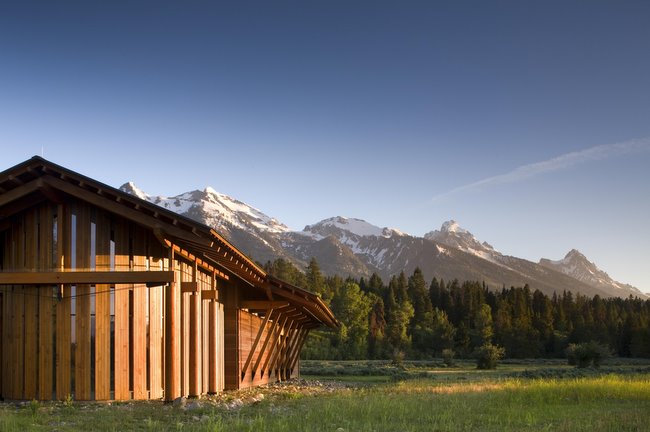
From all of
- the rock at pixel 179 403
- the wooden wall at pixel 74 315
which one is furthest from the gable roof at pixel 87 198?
the rock at pixel 179 403

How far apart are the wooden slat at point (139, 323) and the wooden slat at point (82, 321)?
42.6 inches

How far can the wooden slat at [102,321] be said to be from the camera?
17328 millimetres

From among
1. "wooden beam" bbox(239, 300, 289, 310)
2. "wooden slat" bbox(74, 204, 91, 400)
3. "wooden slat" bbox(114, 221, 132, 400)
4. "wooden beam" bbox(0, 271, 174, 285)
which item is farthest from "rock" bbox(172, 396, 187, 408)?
"wooden beam" bbox(239, 300, 289, 310)

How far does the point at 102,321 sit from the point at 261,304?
891 cm

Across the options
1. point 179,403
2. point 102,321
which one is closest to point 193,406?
point 179,403

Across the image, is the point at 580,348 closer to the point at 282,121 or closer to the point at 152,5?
the point at 282,121

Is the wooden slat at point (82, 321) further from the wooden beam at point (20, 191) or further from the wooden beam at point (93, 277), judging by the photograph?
the wooden beam at point (20, 191)

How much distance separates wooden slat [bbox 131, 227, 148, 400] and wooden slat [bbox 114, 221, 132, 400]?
0.17m

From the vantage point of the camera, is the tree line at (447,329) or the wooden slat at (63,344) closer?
the wooden slat at (63,344)

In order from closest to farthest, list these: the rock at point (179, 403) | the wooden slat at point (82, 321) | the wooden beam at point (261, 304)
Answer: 1. the rock at point (179, 403)
2. the wooden slat at point (82, 321)
3. the wooden beam at point (261, 304)

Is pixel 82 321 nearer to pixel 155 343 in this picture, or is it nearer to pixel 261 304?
pixel 155 343

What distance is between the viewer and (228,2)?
25.4 meters

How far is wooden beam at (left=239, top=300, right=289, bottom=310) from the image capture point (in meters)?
25.7

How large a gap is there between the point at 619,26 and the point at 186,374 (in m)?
18.9
